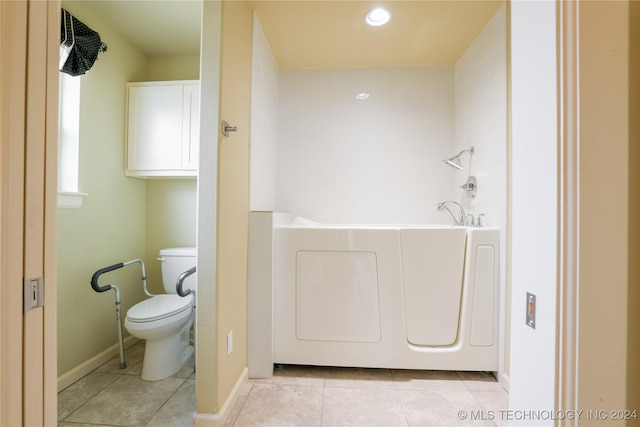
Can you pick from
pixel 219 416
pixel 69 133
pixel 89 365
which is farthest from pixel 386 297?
pixel 69 133

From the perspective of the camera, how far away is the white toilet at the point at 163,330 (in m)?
1.59

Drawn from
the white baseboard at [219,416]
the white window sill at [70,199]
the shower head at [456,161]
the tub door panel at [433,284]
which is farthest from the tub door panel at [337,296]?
the white window sill at [70,199]

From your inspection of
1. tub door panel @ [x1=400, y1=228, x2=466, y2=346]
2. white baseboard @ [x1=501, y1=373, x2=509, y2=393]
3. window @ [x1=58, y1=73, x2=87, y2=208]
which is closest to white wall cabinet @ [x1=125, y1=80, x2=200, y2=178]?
window @ [x1=58, y1=73, x2=87, y2=208]

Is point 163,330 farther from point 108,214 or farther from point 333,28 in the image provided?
point 333,28

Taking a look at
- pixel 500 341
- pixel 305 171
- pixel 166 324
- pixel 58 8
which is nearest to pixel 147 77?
pixel 305 171

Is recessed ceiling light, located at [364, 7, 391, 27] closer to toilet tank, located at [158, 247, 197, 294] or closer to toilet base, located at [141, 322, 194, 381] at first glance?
toilet tank, located at [158, 247, 197, 294]

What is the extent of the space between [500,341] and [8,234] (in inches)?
82.5

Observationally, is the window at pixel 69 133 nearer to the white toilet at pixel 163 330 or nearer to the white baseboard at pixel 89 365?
the white toilet at pixel 163 330

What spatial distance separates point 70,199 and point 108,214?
308mm

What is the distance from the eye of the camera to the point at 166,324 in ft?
5.34

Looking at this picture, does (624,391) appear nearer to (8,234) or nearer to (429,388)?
(8,234)

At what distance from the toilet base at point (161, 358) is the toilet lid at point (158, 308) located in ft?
0.56

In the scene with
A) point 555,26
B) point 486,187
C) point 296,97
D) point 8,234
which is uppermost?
point 296,97

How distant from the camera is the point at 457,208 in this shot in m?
2.34
